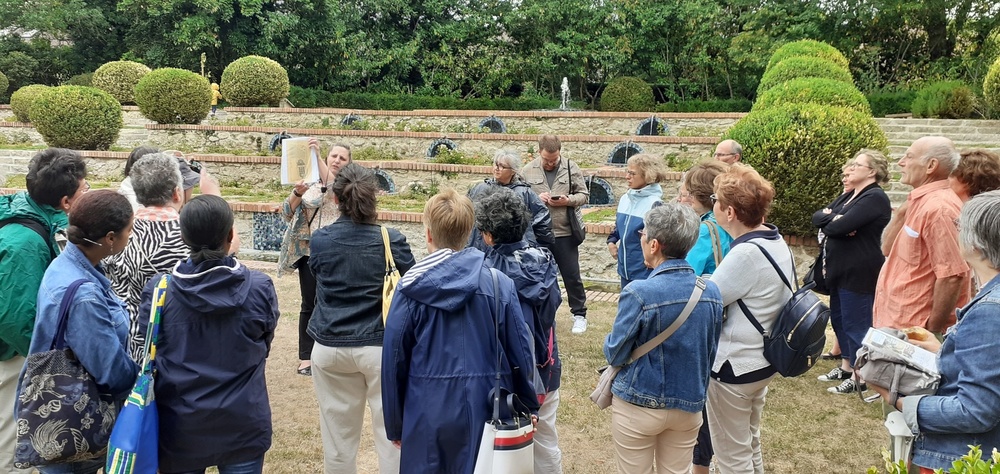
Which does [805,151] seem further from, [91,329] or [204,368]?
[91,329]

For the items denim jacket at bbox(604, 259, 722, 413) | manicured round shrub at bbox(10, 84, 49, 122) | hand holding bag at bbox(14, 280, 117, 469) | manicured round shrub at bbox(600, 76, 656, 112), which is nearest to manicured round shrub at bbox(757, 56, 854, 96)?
manicured round shrub at bbox(600, 76, 656, 112)

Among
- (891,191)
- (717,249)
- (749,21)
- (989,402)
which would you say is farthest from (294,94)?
(989,402)

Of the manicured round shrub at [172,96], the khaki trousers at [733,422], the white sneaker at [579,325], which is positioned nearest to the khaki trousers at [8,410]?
the khaki trousers at [733,422]

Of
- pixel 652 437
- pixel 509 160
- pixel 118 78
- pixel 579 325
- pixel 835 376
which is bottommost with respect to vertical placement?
pixel 835 376

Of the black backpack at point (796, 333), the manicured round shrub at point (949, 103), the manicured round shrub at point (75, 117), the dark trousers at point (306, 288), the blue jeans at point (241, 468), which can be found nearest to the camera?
the blue jeans at point (241, 468)

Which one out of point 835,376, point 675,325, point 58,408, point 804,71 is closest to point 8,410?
point 58,408

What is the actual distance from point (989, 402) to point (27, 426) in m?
3.09

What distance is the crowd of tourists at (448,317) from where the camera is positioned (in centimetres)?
255

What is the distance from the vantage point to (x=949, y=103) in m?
13.6

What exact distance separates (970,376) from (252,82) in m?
16.2

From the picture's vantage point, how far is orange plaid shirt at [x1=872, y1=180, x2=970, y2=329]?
367 centimetres

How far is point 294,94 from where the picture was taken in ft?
66.7

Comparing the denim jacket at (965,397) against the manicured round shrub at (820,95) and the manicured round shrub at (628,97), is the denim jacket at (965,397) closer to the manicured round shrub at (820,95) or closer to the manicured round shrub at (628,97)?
the manicured round shrub at (820,95)

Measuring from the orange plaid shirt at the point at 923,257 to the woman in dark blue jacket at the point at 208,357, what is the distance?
333 cm
